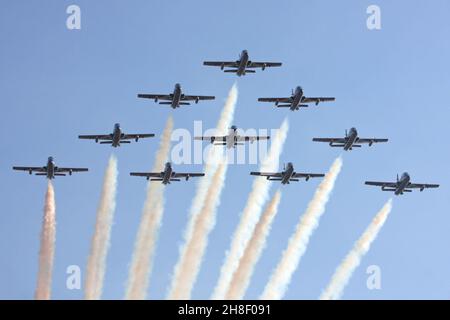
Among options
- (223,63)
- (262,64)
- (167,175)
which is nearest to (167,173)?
(167,175)

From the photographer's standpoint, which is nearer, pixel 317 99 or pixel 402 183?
pixel 402 183

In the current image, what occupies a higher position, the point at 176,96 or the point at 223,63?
the point at 223,63

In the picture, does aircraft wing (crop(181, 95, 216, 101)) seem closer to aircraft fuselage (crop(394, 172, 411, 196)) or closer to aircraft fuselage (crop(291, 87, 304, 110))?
aircraft fuselage (crop(291, 87, 304, 110))

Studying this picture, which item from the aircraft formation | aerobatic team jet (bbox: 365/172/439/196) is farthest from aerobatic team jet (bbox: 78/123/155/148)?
aerobatic team jet (bbox: 365/172/439/196)

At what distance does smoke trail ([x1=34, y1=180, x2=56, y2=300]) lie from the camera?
128750mm

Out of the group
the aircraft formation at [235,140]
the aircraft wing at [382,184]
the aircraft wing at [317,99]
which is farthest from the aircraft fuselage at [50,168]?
the aircraft wing at [382,184]

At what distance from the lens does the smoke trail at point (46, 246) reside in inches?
5069

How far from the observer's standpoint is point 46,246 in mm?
140375

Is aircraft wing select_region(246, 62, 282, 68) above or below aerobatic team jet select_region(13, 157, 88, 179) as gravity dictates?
above

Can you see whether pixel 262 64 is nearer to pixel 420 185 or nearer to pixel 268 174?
pixel 268 174

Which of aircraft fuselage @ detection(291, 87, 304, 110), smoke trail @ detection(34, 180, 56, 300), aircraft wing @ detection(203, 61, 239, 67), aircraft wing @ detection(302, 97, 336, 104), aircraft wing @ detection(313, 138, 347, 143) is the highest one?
aircraft wing @ detection(203, 61, 239, 67)
